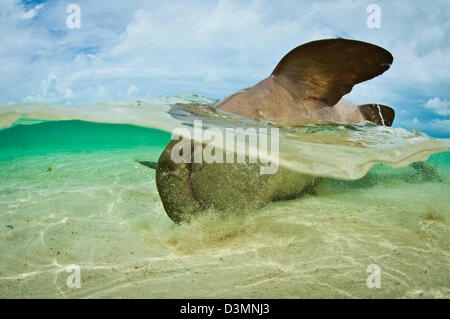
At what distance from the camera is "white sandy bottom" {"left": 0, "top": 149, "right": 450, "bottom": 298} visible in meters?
2.23

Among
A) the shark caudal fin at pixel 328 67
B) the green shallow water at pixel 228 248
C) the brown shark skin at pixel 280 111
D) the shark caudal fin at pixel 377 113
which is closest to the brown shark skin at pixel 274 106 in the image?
the brown shark skin at pixel 280 111

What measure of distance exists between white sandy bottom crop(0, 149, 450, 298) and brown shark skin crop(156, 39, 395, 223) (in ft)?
0.92

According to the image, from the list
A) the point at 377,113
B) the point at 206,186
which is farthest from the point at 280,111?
the point at 377,113

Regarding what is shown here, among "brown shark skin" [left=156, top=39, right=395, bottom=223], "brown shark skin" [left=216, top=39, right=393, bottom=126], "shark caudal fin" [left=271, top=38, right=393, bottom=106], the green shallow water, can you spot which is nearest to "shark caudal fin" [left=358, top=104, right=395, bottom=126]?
"brown shark skin" [left=156, top=39, right=395, bottom=223]

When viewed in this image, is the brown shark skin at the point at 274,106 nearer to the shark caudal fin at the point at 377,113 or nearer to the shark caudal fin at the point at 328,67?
the shark caudal fin at the point at 328,67

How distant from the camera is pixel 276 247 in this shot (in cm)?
297

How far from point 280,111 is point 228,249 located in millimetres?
2967

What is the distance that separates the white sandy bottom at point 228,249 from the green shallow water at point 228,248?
1 cm

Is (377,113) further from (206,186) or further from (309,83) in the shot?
(206,186)

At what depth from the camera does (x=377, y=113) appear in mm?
6453

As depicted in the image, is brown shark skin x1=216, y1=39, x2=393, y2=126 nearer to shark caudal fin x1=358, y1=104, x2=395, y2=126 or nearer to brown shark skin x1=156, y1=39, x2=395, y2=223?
brown shark skin x1=156, y1=39, x2=395, y2=223

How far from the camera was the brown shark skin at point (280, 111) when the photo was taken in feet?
12.5

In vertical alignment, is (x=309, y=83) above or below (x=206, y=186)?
above
